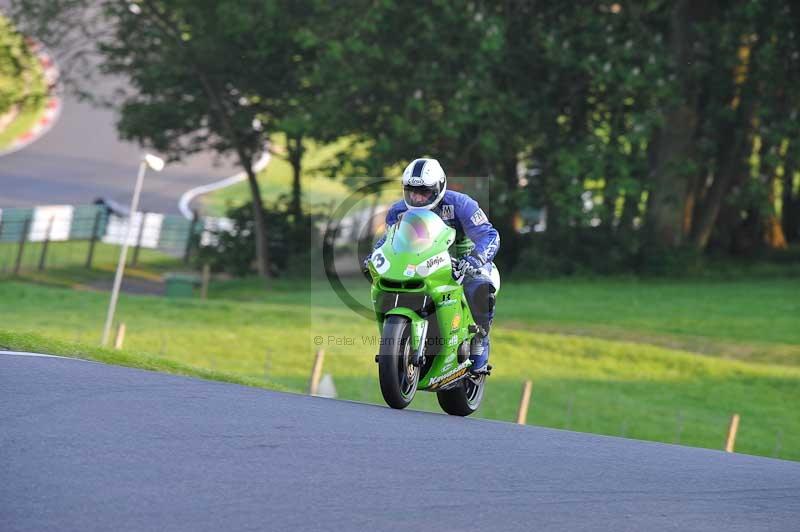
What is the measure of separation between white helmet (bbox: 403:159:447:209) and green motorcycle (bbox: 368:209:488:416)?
10 cm

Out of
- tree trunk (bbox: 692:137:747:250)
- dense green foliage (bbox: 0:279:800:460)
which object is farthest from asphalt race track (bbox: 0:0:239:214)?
tree trunk (bbox: 692:137:747:250)

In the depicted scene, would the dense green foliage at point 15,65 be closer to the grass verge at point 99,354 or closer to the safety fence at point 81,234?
the safety fence at point 81,234

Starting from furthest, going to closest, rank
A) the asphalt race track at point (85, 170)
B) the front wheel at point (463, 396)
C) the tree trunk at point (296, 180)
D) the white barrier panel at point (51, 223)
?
the asphalt race track at point (85, 170) < the white barrier panel at point (51, 223) < the tree trunk at point (296, 180) < the front wheel at point (463, 396)

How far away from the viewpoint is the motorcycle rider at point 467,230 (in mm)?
11570

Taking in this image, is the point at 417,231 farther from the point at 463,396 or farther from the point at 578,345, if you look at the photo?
the point at 578,345

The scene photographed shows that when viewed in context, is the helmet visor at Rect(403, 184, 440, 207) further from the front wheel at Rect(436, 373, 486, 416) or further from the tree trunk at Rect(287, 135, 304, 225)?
the tree trunk at Rect(287, 135, 304, 225)

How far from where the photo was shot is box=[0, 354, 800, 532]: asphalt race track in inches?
262

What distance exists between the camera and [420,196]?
11648mm

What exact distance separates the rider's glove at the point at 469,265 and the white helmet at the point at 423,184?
20.4 inches

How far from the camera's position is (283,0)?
43.7 metres

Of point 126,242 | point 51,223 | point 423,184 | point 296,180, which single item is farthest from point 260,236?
point 423,184

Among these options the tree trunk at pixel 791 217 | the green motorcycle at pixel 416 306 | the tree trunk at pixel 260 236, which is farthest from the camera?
the tree trunk at pixel 791 217

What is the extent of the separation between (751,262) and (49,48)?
23.1 meters

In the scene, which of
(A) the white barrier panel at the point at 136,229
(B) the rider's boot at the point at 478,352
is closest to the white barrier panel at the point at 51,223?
(A) the white barrier panel at the point at 136,229
